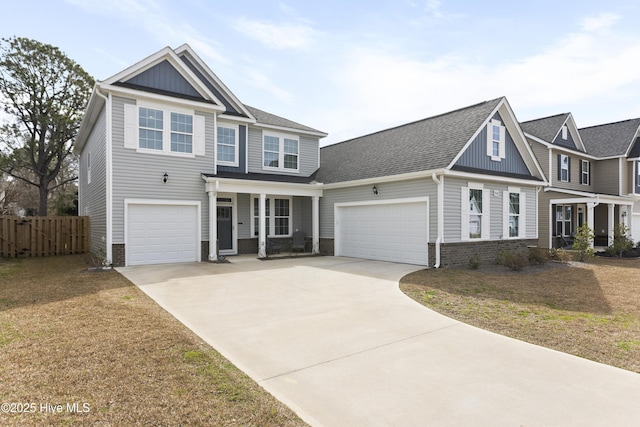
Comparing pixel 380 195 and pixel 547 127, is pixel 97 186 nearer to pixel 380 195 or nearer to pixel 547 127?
pixel 380 195

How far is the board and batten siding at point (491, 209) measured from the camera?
1185cm

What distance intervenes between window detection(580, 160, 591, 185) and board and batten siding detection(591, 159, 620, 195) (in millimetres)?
708

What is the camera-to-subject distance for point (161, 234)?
12438mm

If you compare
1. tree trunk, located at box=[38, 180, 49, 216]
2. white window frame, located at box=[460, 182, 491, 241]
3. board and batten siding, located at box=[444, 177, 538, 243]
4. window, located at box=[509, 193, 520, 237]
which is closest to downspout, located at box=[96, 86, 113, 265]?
board and batten siding, located at box=[444, 177, 538, 243]

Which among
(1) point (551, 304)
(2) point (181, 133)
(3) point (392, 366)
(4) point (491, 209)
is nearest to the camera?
(3) point (392, 366)

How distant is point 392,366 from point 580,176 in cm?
2423

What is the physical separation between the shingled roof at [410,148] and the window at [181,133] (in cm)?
598

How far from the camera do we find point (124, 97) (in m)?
11.8

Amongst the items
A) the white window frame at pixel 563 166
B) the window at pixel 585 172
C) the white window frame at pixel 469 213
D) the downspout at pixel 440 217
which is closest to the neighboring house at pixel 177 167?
the downspout at pixel 440 217

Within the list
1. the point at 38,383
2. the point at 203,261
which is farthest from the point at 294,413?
the point at 203,261

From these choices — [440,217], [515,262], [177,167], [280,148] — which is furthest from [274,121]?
[515,262]

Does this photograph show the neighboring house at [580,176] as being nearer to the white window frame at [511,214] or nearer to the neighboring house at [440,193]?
the neighboring house at [440,193]

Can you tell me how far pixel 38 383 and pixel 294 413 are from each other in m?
2.46

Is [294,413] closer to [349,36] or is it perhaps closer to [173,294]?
[173,294]
